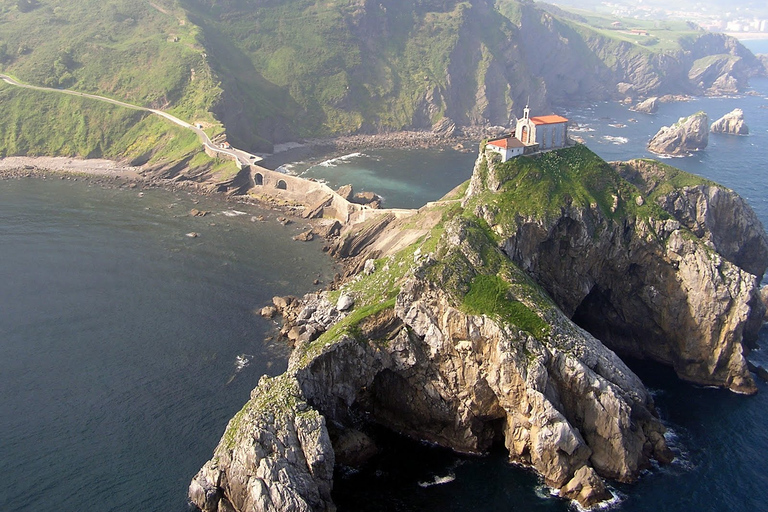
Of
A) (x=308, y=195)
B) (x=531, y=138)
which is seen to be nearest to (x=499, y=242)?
(x=531, y=138)

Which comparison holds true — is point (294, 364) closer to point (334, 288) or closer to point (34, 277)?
point (334, 288)

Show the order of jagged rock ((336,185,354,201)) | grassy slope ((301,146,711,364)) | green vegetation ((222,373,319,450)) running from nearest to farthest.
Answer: green vegetation ((222,373,319,450)) < grassy slope ((301,146,711,364)) < jagged rock ((336,185,354,201))

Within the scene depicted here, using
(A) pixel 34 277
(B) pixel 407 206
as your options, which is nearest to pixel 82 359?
(A) pixel 34 277

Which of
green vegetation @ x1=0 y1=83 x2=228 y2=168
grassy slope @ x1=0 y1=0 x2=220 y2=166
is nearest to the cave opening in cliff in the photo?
grassy slope @ x1=0 y1=0 x2=220 y2=166

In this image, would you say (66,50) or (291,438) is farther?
(66,50)

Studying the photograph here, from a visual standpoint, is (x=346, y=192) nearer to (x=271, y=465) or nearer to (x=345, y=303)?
(x=345, y=303)

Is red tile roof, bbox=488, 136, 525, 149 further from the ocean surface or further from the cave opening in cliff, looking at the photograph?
the ocean surface
